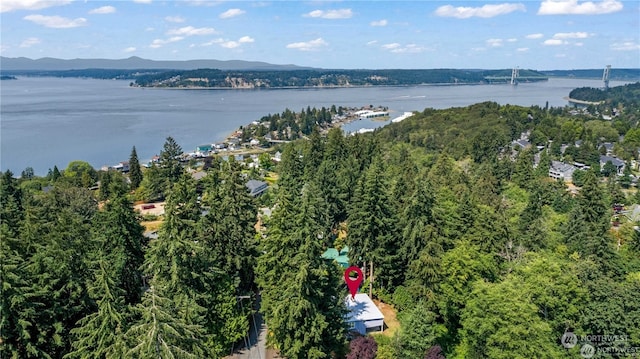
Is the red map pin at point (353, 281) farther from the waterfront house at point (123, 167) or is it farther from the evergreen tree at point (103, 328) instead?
the waterfront house at point (123, 167)

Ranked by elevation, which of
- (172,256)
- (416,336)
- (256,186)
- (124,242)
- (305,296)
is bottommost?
(256,186)

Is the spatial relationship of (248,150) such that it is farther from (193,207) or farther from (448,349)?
(448,349)

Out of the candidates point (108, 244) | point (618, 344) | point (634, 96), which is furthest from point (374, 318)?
point (634, 96)

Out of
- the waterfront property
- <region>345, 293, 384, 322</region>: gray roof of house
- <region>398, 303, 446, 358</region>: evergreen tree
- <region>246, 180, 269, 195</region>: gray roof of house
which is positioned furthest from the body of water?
<region>398, 303, 446, 358</region>: evergreen tree

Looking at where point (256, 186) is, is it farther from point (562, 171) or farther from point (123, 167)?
point (562, 171)

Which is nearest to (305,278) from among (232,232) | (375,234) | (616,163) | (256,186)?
(232,232)

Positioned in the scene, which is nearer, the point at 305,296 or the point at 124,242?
the point at 305,296

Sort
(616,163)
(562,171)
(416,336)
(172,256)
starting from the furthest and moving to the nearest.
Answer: (616,163)
(562,171)
(416,336)
(172,256)

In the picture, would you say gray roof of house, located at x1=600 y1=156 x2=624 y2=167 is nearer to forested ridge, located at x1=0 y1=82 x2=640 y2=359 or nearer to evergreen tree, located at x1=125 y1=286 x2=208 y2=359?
forested ridge, located at x1=0 y1=82 x2=640 y2=359
